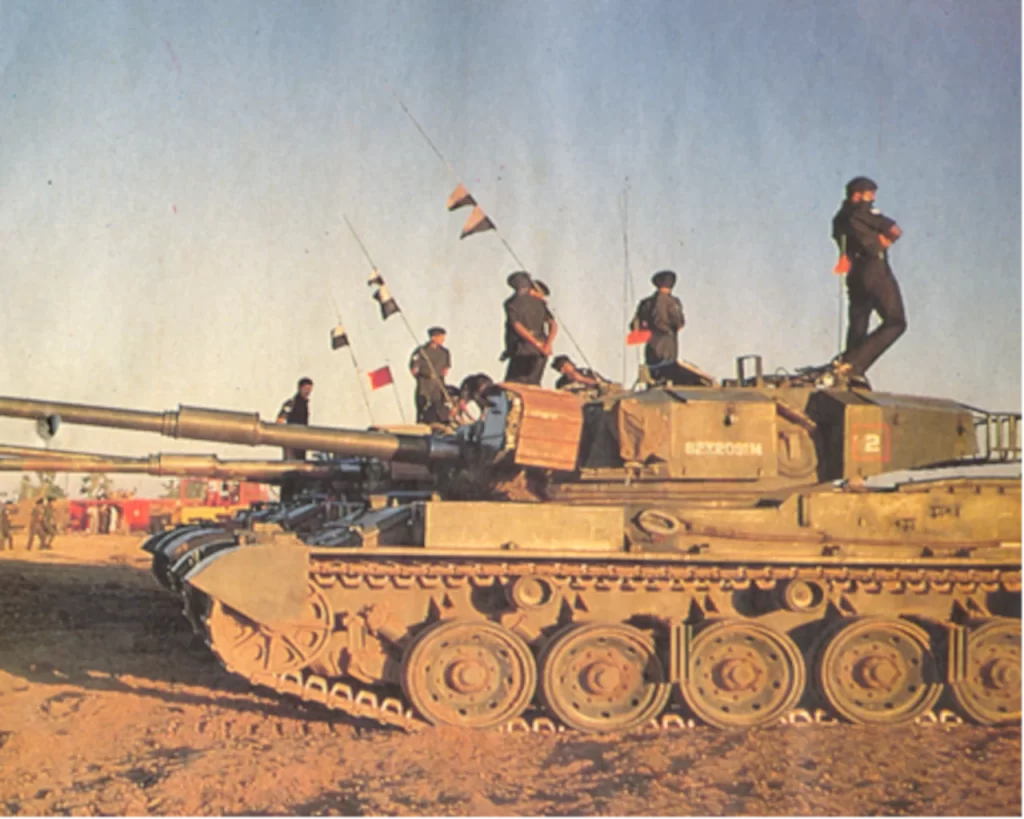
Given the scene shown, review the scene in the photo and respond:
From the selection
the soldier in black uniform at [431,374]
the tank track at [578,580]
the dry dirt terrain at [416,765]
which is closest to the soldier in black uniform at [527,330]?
the soldier in black uniform at [431,374]

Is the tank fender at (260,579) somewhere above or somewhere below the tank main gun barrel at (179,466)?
below

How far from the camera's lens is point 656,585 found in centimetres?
1023

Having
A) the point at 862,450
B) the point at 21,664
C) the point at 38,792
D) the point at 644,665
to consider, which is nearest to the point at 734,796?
the point at 644,665

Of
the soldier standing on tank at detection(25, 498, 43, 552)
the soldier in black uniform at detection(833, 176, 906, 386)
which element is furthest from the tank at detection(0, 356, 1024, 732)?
the soldier standing on tank at detection(25, 498, 43, 552)

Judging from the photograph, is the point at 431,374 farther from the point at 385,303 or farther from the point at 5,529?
the point at 5,529

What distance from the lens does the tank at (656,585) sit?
995 cm

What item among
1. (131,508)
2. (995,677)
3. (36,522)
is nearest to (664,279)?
(995,677)

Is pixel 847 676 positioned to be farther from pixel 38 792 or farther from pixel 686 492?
pixel 38 792

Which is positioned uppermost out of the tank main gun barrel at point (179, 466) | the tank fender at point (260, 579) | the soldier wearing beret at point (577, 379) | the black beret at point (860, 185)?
the black beret at point (860, 185)

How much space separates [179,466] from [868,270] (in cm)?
1085

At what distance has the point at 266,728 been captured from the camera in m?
10.1

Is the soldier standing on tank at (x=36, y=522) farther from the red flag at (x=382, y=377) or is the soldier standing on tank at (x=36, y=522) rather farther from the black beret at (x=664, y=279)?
the black beret at (x=664, y=279)

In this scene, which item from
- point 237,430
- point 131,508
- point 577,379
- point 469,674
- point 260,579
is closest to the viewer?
point 260,579

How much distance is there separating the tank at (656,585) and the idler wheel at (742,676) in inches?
0.7
